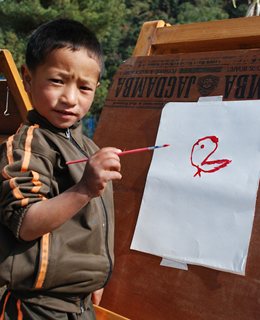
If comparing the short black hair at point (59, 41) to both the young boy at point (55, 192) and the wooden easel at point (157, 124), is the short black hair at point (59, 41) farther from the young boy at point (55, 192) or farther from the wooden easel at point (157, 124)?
the wooden easel at point (157, 124)

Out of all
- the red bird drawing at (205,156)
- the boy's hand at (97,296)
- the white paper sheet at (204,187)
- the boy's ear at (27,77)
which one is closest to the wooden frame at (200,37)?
the white paper sheet at (204,187)

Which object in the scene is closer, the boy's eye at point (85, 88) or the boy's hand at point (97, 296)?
the boy's eye at point (85, 88)

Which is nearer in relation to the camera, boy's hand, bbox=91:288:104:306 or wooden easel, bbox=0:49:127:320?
boy's hand, bbox=91:288:104:306

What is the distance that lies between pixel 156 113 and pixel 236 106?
33cm

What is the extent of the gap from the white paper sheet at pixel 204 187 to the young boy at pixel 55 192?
0.79ft

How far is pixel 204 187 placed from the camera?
63.0 inches

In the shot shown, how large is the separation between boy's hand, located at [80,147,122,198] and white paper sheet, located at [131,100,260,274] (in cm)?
46

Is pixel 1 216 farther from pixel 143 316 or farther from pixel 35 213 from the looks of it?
pixel 143 316

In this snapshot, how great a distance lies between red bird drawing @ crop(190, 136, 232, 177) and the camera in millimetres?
1604

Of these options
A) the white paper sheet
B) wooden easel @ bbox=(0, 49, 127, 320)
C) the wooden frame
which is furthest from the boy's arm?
wooden easel @ bbox=(0, 49, 127, 320)

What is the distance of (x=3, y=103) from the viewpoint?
3.13 meters

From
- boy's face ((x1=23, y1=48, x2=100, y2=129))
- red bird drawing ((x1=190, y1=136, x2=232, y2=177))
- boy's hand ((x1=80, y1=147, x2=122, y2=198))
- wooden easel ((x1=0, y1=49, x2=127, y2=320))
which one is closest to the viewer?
boy's hand ((x1=80, y1=147, x2=122, y2=198))

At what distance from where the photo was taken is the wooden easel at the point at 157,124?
4.83ft

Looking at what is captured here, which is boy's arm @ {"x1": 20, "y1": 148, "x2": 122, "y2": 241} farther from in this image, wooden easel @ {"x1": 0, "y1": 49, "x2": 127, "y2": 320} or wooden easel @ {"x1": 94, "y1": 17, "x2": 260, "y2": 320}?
wooden easel @ {"x1": 0, "y1": 49, "x2": 127, "y2": 320}
